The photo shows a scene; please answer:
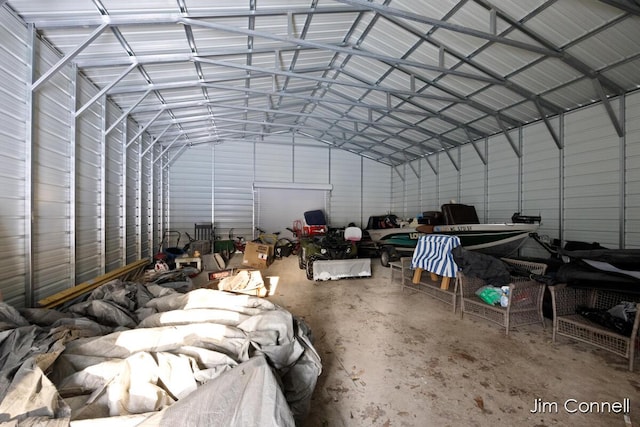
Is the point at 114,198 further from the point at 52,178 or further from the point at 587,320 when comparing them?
the point at 587,320

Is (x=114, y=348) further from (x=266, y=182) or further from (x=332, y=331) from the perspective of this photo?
(x=266, y=182)

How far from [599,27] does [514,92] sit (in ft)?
5.65

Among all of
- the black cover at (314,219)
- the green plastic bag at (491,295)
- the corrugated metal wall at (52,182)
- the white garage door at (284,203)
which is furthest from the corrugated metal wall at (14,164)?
the white garage door at (284,203)

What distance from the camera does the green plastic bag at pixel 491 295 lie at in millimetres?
3059

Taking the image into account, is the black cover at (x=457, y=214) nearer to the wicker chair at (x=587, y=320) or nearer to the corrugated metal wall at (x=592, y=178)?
the corrugated metal wall at (x=592, y=178)

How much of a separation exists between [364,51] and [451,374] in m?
5.12

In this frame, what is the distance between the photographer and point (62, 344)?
1.60 meters

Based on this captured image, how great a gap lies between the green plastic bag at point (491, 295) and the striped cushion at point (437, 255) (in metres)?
0.40

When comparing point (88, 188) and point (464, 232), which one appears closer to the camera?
point (88, 188)

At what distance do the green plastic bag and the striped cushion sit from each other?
397 mm

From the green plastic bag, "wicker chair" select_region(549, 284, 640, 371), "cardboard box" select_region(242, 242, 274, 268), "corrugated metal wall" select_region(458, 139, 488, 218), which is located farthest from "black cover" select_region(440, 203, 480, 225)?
"cardboard box" select_region(242, 242, 274, 268)

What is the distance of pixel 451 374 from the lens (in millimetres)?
2158

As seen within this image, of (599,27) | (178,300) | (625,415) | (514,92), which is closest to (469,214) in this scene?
(514,92)

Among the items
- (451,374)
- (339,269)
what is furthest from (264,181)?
(451,374)
